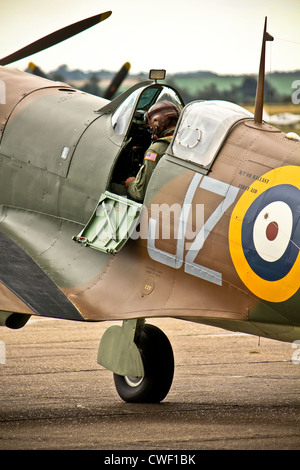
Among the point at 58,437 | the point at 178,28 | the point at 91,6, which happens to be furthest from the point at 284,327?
the point at 91,6

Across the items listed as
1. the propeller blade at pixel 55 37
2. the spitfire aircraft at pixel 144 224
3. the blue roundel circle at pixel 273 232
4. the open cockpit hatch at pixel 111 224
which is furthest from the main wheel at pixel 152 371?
the propeller blade at pixel 55 37

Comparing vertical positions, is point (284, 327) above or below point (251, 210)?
→ below

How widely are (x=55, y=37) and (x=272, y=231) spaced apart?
20.5ft

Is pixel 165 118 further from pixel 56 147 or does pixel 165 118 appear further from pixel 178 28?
pixel 178 28

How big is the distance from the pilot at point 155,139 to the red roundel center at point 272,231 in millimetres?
1637

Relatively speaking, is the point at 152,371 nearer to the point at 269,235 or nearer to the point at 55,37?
the point at 269,235

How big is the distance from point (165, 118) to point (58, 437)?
3506 millimetres

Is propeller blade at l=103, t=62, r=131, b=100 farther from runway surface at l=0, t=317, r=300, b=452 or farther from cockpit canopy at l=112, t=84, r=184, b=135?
cockpit canopy at l=112, t=84, r=184, b=135

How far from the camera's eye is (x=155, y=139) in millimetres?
8953

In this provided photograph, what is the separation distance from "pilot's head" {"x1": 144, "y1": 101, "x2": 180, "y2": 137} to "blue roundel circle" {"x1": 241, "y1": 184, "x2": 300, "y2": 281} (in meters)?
1.86

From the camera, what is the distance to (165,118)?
874cm

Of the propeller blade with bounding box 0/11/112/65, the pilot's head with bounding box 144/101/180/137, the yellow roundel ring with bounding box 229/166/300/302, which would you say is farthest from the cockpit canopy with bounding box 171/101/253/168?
the propeller blade with bounding box 0/11/112/65

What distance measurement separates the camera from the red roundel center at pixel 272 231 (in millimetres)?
7152

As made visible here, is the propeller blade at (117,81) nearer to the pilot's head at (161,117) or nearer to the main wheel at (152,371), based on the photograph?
the pilot's head at (161,117)
